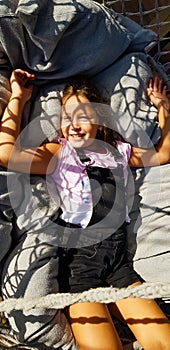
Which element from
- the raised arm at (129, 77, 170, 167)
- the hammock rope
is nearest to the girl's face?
the raised arm at (129, 77, 170, 167)

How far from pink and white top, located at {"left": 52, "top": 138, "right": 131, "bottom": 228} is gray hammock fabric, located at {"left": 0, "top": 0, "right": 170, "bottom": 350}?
0.08ft

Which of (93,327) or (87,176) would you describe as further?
(87,176)

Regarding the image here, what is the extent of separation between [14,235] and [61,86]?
1.08 feet

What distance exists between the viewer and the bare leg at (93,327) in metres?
1.02

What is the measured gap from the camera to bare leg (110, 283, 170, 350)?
3.39 ft

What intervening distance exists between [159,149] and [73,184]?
0.20m

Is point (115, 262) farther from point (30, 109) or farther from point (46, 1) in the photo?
point (46, 1)

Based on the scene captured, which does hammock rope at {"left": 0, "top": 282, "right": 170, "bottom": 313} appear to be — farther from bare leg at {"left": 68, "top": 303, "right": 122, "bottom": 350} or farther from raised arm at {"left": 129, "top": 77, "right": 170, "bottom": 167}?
raised arm at {"left": 129, "top": 77, "right": 170, "bottom": 167}

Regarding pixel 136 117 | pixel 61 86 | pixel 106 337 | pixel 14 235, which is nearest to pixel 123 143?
pixel 136 117

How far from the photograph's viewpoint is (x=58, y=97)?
1211mm

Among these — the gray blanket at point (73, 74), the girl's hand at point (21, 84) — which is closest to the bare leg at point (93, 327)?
the gray blanket at point (73, 74)

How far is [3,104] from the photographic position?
116 centimetres

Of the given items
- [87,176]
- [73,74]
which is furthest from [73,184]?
[73,74]

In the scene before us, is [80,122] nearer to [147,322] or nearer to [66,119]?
[66,119]
